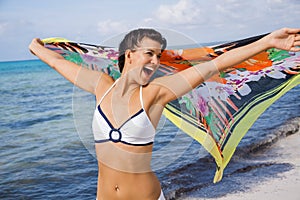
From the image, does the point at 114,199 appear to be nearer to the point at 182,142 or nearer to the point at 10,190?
the point at 182,142

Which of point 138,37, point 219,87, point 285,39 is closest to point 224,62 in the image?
point 285,39

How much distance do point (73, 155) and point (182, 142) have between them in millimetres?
6956

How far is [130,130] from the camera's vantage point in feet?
6.73

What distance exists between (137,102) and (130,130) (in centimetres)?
14

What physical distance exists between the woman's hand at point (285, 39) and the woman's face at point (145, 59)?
539 millimetres

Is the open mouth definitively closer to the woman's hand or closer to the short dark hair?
the short dark hair

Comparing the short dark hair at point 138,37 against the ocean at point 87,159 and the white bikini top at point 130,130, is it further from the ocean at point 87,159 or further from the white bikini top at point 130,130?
the ocean at point 87,159

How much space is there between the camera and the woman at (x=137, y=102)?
1.96 m

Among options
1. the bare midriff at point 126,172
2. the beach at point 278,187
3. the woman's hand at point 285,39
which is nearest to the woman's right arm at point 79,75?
the bare midriff at point 126,172

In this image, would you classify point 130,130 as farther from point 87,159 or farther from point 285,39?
point 87,159

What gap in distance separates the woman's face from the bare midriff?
0.36 metres

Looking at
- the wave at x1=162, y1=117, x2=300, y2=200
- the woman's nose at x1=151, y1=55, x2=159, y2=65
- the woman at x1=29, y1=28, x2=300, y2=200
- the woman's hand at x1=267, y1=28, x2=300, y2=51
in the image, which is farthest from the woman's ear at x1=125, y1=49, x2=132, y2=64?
the wave at x1=162, y1=117, x2=300, y2=200

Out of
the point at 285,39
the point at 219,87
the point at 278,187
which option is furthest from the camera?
the point at 278,187

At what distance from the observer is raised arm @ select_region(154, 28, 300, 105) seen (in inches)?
74.4
